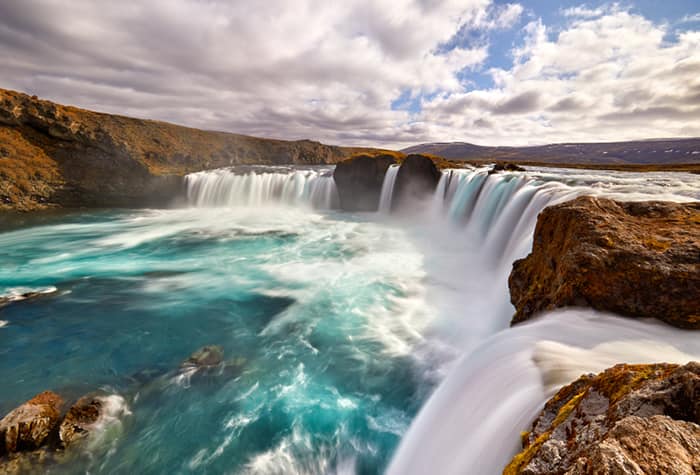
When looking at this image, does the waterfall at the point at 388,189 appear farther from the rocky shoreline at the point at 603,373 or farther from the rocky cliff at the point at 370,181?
the rocky shoreline at the point at 603,373

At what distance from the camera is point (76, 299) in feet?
38.0

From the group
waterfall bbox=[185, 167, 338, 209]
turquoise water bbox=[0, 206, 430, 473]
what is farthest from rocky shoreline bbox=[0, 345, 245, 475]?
waterfall bbox=[185, 167, 338, 209]

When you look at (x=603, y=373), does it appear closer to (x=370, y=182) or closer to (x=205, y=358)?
(x=205, y=358)

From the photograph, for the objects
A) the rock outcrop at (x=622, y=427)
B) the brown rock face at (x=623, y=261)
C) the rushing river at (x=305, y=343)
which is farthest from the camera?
the brown rock face at (x=623, y=261)

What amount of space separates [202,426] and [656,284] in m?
8.80

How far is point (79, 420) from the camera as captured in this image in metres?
5.78

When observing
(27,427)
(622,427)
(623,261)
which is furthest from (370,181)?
(622,427)

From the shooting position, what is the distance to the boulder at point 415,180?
84.5ft

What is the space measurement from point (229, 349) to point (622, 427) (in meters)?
8.86

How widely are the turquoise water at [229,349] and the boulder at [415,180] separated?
10.4 meters

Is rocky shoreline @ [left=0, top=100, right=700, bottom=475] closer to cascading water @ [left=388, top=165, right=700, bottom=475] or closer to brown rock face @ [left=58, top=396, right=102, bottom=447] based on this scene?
brown rock face @ [left=58, top=396, right=102, bottom=447]

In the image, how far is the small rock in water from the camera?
7840 mm

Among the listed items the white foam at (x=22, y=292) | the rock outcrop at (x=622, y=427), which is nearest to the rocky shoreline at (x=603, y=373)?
the rock outcrop at (x=622, y=427)

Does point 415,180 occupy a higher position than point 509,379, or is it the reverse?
point 415,180
